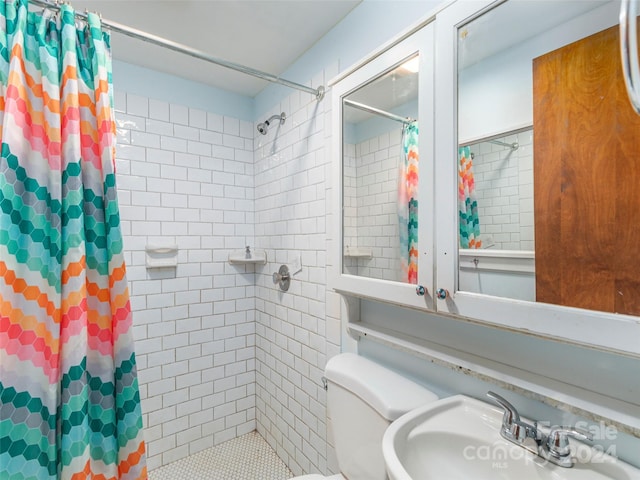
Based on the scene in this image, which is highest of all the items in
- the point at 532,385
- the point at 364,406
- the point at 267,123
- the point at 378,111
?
the point at 267,123

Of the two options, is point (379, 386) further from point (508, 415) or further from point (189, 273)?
point (189, 273)

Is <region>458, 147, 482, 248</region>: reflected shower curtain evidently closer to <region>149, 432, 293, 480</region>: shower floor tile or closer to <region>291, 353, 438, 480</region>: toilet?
<region>291, 353, 438, 480</region>: toilet

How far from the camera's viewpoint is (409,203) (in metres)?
Answer: 1.12

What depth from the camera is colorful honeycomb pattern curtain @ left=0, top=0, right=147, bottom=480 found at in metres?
0.94

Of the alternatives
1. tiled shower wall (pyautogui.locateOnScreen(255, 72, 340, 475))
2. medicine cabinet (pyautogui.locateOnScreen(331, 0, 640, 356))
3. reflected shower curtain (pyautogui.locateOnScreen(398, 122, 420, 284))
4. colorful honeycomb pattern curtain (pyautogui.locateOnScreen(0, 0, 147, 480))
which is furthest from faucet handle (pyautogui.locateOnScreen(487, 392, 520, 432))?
colorful honeycomb pattern curtain (pyautogui.locateOnScreen(0, 0, 147, 480))

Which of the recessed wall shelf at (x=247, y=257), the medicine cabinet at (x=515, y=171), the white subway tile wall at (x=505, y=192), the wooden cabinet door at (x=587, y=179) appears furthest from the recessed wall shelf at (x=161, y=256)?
the wooden cabinet door at (x=587, y=179)

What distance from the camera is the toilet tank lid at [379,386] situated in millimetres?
1036

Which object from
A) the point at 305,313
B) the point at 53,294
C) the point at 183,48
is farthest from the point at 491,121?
the point at 53,294

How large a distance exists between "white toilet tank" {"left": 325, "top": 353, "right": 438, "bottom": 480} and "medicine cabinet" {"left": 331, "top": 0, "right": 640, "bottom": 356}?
12.8 inches

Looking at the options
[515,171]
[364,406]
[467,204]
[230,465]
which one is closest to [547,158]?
[515,171]

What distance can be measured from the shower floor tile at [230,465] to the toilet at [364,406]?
0.84m

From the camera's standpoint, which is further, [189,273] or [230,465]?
[189,273]

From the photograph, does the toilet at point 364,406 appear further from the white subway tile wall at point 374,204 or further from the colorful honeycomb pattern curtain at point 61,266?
the colorful honeycomb pattern curtain at point 61,266

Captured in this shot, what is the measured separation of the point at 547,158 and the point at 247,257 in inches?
73.1
